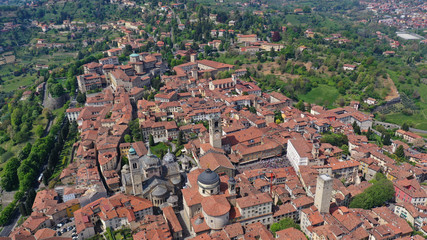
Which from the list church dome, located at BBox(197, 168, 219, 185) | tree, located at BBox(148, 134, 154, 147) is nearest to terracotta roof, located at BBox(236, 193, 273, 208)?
church dome, located at BBox(197, 168, 219, 185)

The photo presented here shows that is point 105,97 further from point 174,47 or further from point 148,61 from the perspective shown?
point 174,47

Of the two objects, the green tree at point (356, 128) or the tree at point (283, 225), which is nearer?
the tree at point (283, 225)

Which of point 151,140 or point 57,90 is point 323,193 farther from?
point 57,90

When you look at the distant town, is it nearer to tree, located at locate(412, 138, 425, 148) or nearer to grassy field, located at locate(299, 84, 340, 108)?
tree, located at locate(412, 138, 425, 148)

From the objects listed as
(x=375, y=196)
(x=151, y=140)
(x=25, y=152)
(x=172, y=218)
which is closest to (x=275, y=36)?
(x=151, y=140)

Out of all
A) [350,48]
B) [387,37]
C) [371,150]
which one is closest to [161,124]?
[371,150]

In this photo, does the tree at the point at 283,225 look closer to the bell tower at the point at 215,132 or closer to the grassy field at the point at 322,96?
the bell tower at the point at 215,132

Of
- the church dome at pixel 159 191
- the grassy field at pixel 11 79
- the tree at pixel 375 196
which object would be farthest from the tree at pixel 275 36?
the church dome at pixel 159 191
